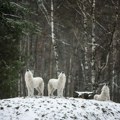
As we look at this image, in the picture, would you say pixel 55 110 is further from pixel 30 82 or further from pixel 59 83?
pixel 59 83

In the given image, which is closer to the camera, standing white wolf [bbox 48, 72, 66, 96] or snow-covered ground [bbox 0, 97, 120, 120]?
snow-covered ground [bbox 0, 97, 120, 120]

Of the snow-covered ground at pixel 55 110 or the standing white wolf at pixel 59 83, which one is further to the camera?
the standing white wolf at pixel 59 83

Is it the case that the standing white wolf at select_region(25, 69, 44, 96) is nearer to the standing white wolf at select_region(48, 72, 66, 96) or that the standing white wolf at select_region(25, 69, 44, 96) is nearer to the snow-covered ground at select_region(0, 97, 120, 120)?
the standing white wolf at select_region(48, 72, 66, 96)

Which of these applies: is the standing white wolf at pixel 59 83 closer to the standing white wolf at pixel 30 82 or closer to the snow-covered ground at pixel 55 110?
the standing white wolf at pixel 30 82

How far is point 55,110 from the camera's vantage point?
14.0 metres

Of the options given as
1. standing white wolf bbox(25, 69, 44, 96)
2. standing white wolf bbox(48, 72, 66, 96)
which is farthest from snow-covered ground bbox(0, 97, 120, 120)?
standing white wolf bbox(48, 72, 66, 96)

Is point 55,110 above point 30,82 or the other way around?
the other way around

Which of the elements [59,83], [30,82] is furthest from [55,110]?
[59,83]

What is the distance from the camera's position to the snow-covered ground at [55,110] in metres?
13.6

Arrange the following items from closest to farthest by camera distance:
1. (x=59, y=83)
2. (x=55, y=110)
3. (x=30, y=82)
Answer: (x=55, y=110), (x=30, y=82), (x=59, y=83)

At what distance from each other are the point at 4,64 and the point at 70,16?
12.0 m

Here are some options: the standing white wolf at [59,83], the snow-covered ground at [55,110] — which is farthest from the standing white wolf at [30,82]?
the snow-covered ground at [55,110]

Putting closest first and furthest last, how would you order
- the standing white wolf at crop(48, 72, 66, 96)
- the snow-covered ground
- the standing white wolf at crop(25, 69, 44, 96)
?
the snow-covered ground
the standing white wolf at crop(25, 69, 44, 96)
the standing white wolf at crop(48, 72, 66, 96)

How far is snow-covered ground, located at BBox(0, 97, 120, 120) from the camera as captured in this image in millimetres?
13555
